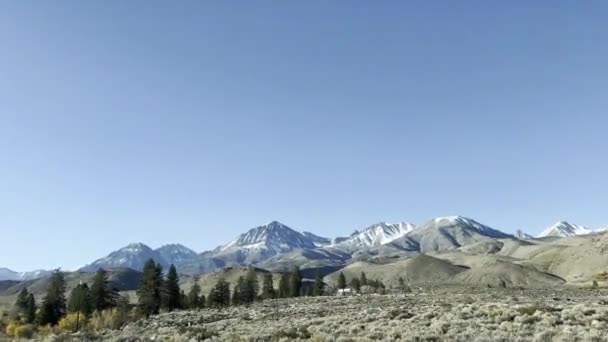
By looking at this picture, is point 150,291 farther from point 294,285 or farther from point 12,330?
point 294,285

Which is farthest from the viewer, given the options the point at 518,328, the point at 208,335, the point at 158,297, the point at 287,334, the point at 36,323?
the point at 158,297

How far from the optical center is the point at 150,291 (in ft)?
326

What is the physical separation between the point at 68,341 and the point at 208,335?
9794 mm

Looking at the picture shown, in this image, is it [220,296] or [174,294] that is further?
[220,296]

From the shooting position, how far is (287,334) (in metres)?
26.6

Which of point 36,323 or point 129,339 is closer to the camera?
point 129,339

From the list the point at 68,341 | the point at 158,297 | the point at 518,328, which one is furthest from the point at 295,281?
the point at 518,328

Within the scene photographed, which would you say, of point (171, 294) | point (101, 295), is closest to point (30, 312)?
→ point (101, 295)

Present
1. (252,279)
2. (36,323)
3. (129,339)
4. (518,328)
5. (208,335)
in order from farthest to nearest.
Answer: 1. (252,279)
2. (36,323)
3. (129,339)
4. (208,335)
5. (518,328)

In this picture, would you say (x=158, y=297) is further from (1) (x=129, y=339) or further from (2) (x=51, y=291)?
(1) (x=129, y=339)

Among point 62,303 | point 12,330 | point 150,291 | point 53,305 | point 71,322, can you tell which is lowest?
point 12,330

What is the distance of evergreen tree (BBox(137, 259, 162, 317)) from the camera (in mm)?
96125

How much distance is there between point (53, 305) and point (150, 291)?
1706 centimetres

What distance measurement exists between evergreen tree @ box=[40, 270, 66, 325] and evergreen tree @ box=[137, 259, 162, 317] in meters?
14.1
